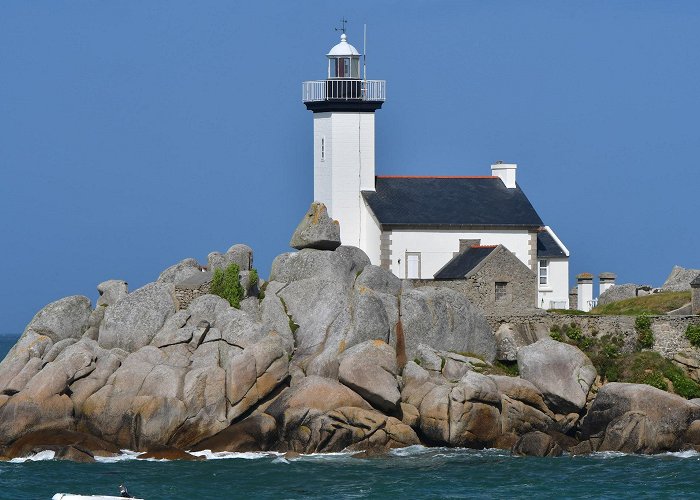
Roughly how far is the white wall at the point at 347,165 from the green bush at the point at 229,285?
7973 millimetres

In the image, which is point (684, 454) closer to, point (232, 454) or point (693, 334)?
point (693, 334)

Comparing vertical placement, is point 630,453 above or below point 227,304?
below

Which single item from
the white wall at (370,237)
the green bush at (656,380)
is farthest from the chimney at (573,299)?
the green bush at (656,380)

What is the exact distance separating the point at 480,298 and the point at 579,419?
23.8ft

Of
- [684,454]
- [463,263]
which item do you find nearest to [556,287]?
[463,263]

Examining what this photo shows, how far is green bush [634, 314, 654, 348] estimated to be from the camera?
166ft

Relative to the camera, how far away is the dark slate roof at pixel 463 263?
175ft

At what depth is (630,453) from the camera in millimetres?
44594

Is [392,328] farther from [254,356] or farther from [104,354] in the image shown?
[104,354]

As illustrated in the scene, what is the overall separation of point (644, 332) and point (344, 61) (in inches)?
600

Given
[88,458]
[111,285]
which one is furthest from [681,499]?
[111,285]

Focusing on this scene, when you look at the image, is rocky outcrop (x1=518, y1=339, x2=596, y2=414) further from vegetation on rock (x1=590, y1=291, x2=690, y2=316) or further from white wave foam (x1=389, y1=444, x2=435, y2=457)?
vegetation on rock (x1=590, y1=291, x2=690, y2=316)

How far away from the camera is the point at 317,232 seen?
5175 cm

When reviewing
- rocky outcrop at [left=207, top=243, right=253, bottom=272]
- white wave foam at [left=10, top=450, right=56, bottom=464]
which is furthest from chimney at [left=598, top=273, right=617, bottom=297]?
white wave foam at [left=10, top=450, right=56, bottom=464]
